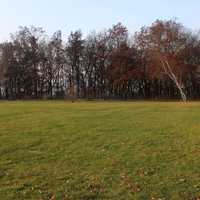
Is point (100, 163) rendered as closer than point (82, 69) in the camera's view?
Yes

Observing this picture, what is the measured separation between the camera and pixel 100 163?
14594 mm

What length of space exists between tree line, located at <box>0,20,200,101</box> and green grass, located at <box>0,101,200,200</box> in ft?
249

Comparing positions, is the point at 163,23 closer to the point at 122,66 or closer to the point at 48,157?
the point at 122,66

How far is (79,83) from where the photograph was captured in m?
107

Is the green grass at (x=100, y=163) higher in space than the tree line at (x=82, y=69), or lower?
lower

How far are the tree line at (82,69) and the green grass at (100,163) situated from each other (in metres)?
75.9

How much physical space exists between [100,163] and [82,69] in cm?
9271

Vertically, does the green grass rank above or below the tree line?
below

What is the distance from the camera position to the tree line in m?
100

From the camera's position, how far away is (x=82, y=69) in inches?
4203

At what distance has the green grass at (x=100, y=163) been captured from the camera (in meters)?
10.9

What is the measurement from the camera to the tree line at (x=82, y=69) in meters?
100

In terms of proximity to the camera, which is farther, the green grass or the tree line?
the tree line

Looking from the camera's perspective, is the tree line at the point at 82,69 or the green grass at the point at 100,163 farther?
the tree line at the point at 82,69
